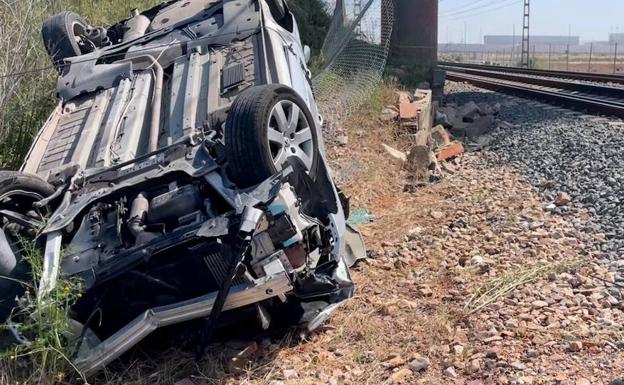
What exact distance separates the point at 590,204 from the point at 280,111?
379 cm

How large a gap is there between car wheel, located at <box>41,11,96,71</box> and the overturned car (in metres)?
1.34

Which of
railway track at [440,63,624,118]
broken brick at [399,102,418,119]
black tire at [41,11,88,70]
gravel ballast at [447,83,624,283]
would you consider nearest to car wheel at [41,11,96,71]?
black tire at [41,11,88,70]

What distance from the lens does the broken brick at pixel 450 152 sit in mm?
9461

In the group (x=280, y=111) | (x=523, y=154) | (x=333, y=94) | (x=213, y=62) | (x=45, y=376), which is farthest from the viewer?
(x=333, y=94)

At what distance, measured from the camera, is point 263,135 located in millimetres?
3797

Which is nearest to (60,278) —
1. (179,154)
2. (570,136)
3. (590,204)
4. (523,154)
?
(179,154)

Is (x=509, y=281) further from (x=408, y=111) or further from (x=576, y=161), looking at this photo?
(x=408, y=111)

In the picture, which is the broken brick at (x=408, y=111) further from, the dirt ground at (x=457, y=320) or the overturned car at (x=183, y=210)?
the overturned car at (x=183, y=210)

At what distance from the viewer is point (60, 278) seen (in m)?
3.56

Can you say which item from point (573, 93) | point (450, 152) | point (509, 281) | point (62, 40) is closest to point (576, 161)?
point (450, 152)

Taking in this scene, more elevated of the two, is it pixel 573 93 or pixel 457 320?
pixel 573 93

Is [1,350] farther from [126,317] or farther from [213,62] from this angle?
[213,62]

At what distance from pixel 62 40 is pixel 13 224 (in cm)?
290

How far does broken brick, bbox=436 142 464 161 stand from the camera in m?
9.46
